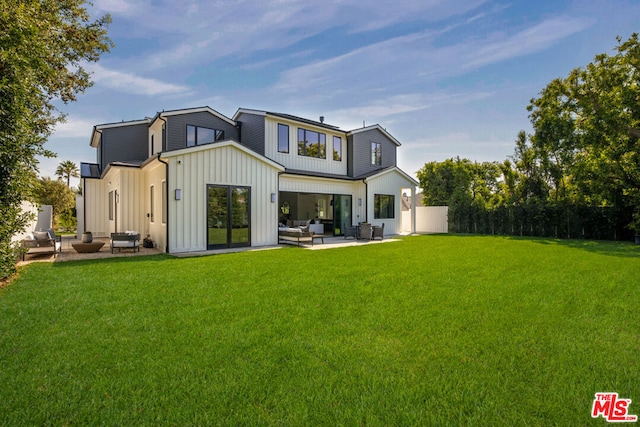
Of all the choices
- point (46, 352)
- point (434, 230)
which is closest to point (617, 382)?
point (46, 352)

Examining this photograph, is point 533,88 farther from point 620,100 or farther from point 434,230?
point 434,230

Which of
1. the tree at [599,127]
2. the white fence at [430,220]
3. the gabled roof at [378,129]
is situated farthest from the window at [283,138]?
the tree at [599,127]

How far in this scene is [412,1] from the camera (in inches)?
381

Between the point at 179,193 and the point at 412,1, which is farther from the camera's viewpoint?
the point at 179,193

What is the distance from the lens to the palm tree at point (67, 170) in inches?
1635

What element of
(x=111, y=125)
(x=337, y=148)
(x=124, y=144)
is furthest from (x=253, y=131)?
(x=111, y=125)

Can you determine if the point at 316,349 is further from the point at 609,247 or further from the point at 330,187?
the point at 609,247

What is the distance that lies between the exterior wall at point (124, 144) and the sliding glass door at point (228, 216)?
9.19 metres

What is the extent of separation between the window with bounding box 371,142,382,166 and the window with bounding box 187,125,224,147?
9.39m

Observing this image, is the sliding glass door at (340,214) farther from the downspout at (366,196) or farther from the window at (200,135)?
the window at (200,135)

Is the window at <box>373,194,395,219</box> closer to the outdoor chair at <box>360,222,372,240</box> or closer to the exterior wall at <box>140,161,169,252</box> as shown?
the outdoor chair at <box>360,222,372,240</box>

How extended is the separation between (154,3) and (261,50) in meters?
4.16

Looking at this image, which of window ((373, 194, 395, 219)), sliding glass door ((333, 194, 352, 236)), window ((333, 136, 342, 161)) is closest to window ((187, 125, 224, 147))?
window ((333, 136, 342, 161))

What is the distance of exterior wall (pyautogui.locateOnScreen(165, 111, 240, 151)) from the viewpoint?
15172mm
